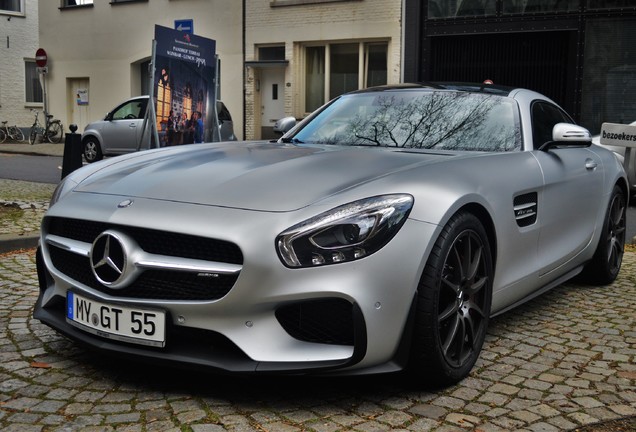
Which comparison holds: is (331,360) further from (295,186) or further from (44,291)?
(44,291)

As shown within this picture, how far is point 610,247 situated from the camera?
554 centimetres

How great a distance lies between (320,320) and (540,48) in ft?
57.1

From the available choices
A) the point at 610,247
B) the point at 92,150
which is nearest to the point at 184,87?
the point at 92,150

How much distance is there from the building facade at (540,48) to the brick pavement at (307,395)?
1558cm


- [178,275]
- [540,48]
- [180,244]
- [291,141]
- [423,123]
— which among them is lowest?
[178,275]

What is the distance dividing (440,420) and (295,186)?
3.62 feet

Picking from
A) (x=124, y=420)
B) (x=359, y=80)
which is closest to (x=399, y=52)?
(x=359, y=80)

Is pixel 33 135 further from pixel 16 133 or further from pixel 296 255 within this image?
pixel 296 255

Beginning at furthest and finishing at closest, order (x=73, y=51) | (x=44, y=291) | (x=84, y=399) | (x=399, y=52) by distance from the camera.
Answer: (x=73, y=51) → (x=399, y=52) → (x=44, y=291) → (x=84, y=399)

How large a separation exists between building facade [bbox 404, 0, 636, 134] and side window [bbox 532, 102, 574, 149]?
14012 millimetres

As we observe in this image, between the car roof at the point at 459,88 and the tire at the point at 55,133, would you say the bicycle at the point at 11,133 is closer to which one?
the tire at the point at 55,133

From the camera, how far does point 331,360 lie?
9.55ft

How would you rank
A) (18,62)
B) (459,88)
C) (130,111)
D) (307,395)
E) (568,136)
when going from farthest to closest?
(18,62), (130,111), (459,88), (568,136), (307,395)

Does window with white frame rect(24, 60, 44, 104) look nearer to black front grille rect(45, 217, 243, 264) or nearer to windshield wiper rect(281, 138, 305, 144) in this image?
windshield wiper rect(281, 138, 305, 144)
